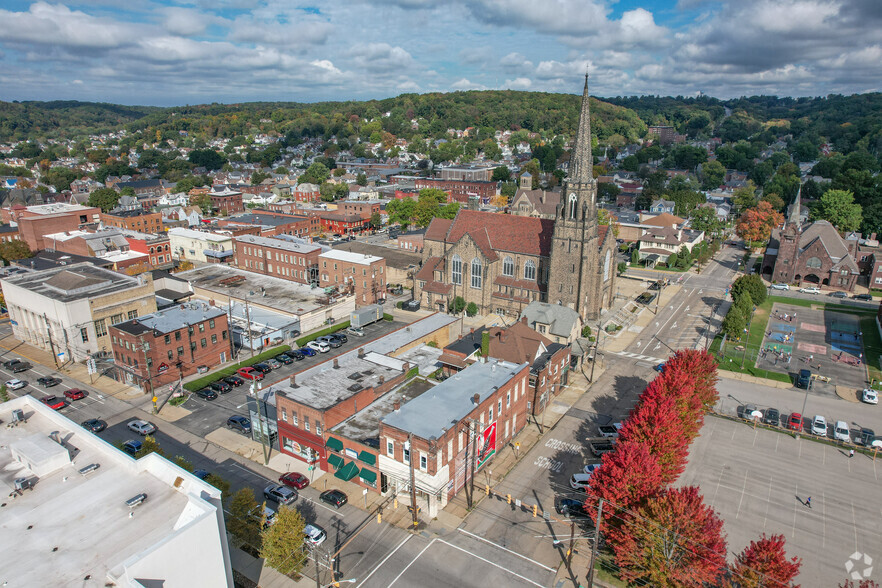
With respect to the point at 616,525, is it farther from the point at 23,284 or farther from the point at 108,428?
the point at 23,284

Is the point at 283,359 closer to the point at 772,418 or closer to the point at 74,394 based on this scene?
the point at 74,394

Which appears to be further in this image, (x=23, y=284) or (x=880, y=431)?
(x=23, y=284)

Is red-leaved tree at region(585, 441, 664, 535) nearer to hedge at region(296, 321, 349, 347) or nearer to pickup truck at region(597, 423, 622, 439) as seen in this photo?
pickup truck at region(597, 423, 622, 439)

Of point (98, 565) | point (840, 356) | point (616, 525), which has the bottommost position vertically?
point (840, 356)

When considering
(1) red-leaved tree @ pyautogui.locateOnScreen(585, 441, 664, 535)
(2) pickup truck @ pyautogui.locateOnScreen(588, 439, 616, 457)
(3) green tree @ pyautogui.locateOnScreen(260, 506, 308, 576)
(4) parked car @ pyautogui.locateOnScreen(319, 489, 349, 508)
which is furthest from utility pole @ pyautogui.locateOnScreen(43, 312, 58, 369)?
(1) red-leaved tree @ pyautogui.locateOnScreen(585, 441, 664, 535)

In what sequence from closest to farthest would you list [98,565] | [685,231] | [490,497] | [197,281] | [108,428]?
[98,565], [490,497], [108,428], [197,281], [685,231]

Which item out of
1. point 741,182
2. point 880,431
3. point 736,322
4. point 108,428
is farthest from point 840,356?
point 741,182

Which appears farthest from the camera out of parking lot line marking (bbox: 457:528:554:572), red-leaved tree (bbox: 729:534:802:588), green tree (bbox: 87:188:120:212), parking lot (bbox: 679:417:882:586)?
green tree (bbox: 87:188:120:212)

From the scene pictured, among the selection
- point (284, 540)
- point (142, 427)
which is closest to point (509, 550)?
point (284, 540)
